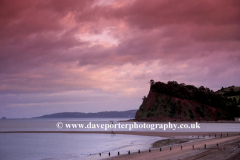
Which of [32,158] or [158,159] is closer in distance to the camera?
[158,159]

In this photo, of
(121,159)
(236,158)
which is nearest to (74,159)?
(121,159)

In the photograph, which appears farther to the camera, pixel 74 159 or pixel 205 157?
pixel 74 159

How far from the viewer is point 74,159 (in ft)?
125

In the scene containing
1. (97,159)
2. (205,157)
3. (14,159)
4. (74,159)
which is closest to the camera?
(205,157)

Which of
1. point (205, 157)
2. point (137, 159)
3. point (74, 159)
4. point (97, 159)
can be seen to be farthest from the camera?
point (74, 159)

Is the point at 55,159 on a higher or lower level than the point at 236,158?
lower

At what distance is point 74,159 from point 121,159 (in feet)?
30.9

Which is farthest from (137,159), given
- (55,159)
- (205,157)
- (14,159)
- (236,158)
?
(14,159)

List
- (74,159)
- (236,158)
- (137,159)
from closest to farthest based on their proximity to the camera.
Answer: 1. (236,158)
2. (137,159)
3. (74,159)

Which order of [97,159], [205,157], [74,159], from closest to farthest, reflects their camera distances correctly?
[205,157] < [97,159] < [74,159]

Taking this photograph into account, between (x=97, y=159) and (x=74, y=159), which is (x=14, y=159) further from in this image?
(x=97, y=159)

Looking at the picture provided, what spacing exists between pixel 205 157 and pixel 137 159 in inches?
334

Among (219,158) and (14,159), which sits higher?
(219,158)

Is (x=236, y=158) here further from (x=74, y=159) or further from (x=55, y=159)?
(x=55, y=159)
